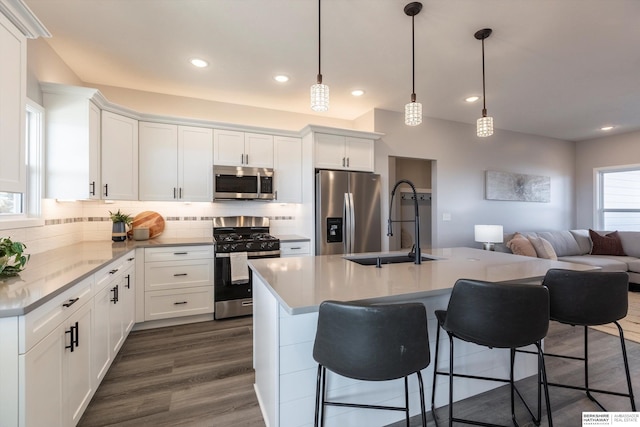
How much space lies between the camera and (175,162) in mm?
Result: 3387

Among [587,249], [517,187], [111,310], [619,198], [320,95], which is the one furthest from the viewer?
[619,198]

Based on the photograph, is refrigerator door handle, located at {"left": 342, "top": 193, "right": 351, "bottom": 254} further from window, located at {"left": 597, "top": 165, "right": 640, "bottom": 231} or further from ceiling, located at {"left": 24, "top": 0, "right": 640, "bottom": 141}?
window, located at {"left": 597, "top": 165, "right": 640, "bottom": 231}

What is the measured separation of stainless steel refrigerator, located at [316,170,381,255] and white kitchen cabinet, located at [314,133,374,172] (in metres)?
0.14

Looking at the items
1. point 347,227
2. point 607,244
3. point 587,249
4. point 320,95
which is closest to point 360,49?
point 320,95

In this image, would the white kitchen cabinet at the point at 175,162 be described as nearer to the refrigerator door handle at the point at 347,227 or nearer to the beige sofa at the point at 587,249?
the refrigerator door handle at the point at 347,227

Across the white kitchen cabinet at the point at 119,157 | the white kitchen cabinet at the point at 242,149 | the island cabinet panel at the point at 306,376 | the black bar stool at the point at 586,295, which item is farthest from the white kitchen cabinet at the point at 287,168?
the black bar stool at the point at 586,295

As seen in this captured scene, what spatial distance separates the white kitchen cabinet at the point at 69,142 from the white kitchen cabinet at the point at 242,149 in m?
1.24

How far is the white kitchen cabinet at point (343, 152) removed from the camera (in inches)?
147

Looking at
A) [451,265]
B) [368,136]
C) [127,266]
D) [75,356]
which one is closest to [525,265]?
[451,265]

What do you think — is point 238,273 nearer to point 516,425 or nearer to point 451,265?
point 451,265

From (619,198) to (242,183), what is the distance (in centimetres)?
687

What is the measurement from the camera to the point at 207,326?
123 inches

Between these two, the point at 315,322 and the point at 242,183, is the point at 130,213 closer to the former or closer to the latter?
the point at 242,183

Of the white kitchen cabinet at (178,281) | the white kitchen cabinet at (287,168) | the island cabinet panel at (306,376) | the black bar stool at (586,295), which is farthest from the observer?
→ the white kitchen cabinet at (287,168)
